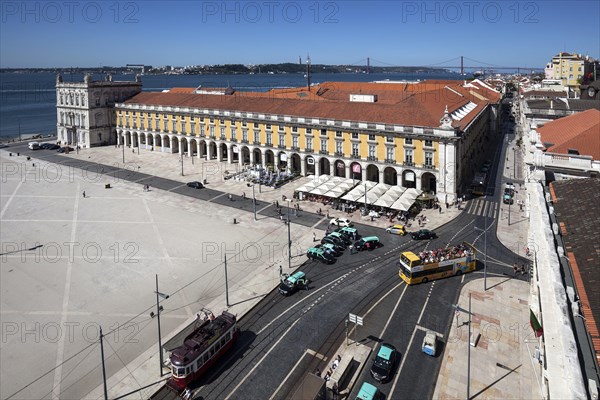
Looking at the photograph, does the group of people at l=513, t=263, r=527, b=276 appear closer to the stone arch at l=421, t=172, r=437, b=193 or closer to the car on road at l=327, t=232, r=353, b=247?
the car on road at l=327, t=232, r=353, b=247

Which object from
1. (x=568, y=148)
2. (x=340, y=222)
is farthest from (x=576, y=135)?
(x=340, y=222)

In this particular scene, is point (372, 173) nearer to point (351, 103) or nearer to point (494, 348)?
point (351, 103)

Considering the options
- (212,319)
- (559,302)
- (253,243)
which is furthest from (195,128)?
(559,302)

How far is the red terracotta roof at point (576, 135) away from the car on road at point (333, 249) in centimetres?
2089

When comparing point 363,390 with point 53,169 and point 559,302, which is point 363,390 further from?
point 53,169

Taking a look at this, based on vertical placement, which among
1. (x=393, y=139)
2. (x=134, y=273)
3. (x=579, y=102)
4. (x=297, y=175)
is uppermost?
(x=579, y=102)

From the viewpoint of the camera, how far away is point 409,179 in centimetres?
6281

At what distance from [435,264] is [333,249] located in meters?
10.4

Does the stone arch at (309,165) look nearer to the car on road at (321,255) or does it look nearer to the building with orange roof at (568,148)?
the car on road at (321,255)

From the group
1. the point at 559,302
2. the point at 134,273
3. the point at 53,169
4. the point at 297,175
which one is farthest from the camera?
the point at 53,169

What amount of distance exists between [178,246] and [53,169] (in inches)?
2054

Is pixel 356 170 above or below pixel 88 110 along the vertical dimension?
below

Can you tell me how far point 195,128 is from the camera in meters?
89.1

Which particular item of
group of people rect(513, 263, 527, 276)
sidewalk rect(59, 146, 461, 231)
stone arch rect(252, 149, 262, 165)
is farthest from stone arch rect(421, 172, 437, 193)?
stone arch rect(252, 149, 262, 165)
